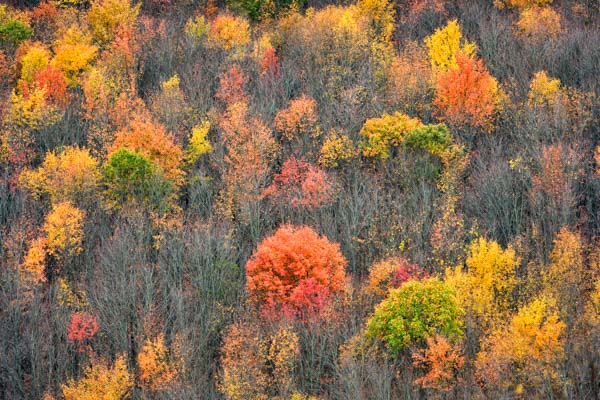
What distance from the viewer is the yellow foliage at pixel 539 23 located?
75688mm

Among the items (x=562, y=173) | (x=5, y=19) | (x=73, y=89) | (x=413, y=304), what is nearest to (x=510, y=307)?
(x=413, y=304)

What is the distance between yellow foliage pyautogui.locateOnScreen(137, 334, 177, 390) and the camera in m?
44.6

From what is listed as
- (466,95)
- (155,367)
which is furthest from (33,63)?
(155,367)

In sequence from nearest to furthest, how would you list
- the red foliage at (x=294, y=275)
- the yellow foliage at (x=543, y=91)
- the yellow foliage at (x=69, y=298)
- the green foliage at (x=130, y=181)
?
1. the red foliage at (x=294, y=275)
2. the yellow foliage at (x=69, y=298)
3. the green foliage at (x=130, y=181)
4. the yellow foliage at (x=543, y=91)

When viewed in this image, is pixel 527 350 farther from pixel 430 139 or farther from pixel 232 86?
pixel 232 86

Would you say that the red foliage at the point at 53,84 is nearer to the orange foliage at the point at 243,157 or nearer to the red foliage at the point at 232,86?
the red foliage at the point at 232,86

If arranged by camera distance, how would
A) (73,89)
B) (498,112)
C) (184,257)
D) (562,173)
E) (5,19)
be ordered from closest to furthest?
(184,257), (562,173), (498,112), (73,89), (5,19)

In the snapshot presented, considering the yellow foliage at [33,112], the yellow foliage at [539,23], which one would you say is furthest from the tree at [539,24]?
the yellow foliage at [33,112]

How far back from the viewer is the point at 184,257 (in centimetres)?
5269

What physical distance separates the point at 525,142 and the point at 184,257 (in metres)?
25.9

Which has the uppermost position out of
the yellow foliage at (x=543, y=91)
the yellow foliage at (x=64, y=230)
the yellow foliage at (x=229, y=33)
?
the yellow foliage at (x=229, y=33)

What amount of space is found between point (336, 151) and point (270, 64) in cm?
1628

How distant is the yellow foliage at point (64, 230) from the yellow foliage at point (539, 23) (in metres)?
42.2

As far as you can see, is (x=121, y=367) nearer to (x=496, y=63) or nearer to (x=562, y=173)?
(x=562, y=173)
